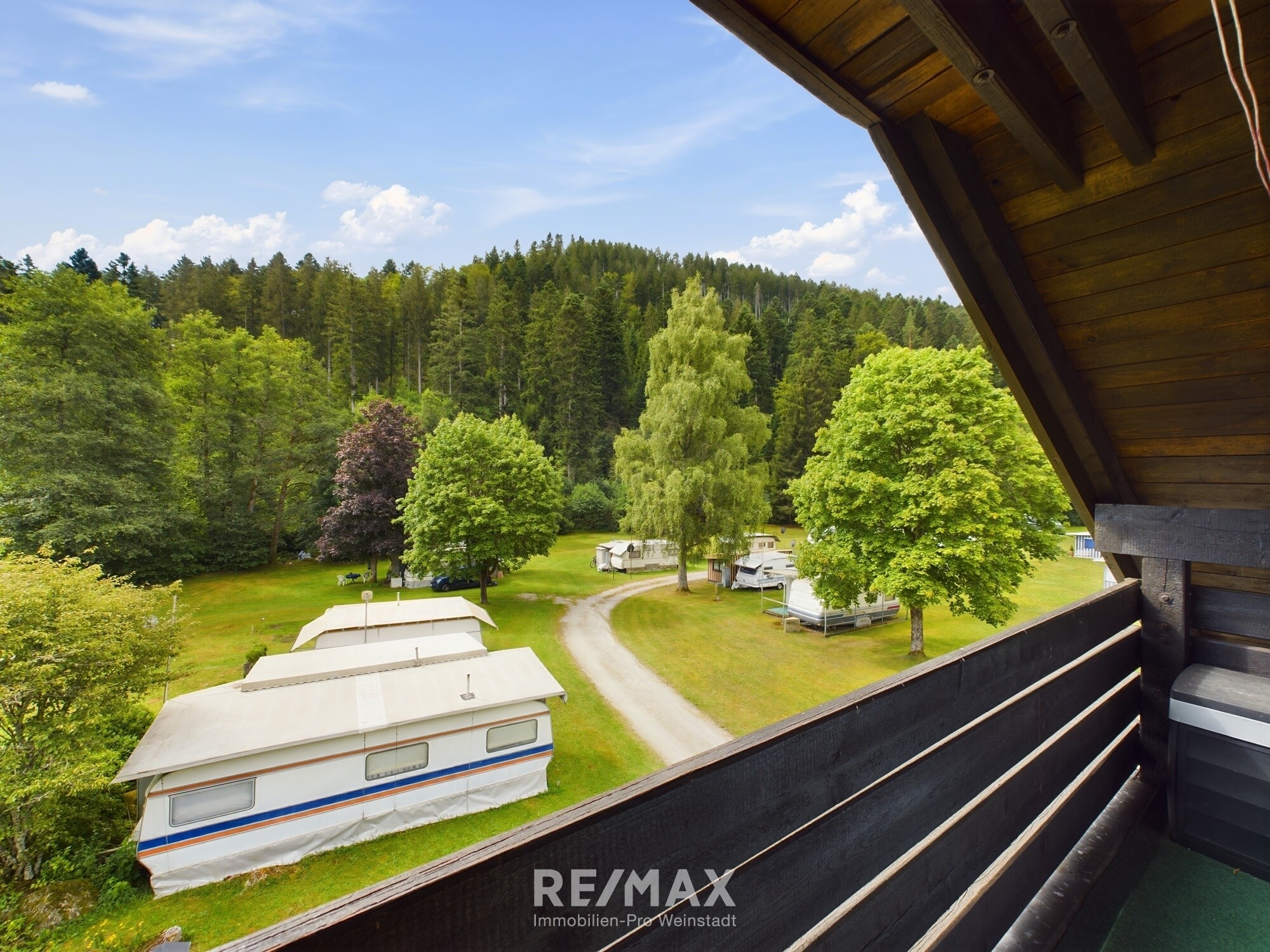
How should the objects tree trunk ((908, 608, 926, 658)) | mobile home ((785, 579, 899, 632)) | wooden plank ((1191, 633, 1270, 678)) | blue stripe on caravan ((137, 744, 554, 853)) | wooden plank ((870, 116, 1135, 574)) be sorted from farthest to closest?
mobile home ((785, 579, 899, 632)), tree trunk ((908, 608, 926, 658)), blue stripe on caravan ((137, 744, 554, 853)), wooden plank ((1191, 633, 1270, 678)), wooden plank ((870, 116, 1135, 574))

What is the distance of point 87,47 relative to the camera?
2030 centimetres

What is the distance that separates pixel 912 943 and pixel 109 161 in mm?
21687

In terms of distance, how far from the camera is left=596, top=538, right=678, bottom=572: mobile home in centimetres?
2175

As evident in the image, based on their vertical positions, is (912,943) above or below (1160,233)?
below

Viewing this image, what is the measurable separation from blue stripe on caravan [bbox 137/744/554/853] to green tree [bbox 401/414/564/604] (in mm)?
8367

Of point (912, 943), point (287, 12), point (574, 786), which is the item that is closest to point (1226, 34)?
point (912, 943)

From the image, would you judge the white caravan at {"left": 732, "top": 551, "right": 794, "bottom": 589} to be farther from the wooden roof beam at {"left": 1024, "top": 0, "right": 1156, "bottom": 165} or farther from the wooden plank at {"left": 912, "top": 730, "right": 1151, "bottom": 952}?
→ the wooden roof beam at {"left": 1024, "top": 0, "right": 1156, "bottom": 165}

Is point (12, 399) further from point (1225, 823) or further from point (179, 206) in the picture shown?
point (179, 206)

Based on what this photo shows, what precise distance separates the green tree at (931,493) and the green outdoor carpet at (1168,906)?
790cm

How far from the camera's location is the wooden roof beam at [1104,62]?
1114 millimetres

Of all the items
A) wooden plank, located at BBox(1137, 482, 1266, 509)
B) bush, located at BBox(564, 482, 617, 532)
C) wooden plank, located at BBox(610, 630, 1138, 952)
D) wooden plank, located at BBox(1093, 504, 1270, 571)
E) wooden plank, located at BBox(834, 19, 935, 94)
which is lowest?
bush, located at BBox(564, 482, 617, 532)

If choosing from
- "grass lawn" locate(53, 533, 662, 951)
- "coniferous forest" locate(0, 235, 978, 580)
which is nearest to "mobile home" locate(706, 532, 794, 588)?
"coniferous forest" locate(0, 235, 978, 580)

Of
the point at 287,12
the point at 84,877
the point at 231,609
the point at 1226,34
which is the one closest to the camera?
the point at 1226,34

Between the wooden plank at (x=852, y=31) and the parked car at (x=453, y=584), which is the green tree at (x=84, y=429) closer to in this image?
the parked car at (x=453, y=584)
